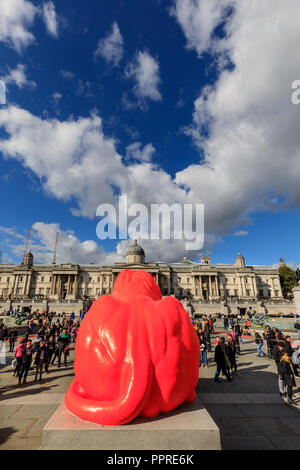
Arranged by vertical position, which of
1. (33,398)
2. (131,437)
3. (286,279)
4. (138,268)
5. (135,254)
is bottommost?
(33,398)

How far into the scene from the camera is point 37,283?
65.1m

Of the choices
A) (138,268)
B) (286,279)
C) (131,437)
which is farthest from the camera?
(286,279)

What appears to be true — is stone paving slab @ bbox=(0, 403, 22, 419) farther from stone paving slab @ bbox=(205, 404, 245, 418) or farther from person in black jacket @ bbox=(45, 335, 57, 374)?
stone paving slab @ bbox=(205, 404, 245, 418)

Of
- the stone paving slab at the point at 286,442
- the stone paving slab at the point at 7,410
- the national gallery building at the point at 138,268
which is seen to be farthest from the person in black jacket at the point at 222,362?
the national gallery building at the point at 138,268

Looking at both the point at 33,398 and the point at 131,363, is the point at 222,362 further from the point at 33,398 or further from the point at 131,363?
the point at 33,398

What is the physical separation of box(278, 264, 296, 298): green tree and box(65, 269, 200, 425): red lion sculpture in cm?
7336

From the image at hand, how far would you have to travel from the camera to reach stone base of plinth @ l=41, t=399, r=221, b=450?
3385 millimetres

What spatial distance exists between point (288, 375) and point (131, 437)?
5.67m

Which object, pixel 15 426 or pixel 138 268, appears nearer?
pixel 15 426


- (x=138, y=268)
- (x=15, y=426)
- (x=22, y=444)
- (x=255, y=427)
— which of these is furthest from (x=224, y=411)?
(x=138, y=268)

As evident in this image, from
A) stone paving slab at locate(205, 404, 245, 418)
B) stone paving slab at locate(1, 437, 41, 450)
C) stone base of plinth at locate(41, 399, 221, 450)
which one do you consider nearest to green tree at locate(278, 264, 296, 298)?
stone paving slab at locate(205, 404, 245, 418)

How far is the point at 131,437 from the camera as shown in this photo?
3.44 m

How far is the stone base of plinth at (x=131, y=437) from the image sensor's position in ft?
11.1

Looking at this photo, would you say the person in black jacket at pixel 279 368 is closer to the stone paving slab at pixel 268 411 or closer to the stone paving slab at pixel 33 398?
the stone paving slab at pixel 268 411
